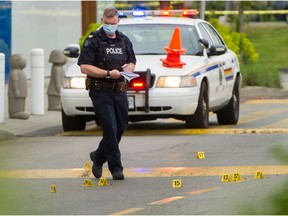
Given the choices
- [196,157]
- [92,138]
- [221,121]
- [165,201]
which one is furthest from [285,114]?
[165,201]

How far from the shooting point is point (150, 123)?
17.0m

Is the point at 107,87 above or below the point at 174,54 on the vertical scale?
above

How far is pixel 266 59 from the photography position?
33.7 metres

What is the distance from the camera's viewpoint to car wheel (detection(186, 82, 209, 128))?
14570mm

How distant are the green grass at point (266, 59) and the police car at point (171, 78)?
3.46 ft

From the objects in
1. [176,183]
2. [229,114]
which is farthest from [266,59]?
[176,183]

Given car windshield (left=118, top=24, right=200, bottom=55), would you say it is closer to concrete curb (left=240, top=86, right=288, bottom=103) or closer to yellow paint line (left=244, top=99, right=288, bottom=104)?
yellow paint line (left=244, top=99, right=288, bottom=104)

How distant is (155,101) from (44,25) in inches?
493

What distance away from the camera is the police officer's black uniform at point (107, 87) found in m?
9.91

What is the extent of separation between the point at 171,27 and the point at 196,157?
13.6ft

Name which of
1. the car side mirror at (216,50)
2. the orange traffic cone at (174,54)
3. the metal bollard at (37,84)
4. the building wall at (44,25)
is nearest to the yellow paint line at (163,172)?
the orange traffic cone at (174,54)

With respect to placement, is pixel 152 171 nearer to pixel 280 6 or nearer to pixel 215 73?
pixel 215 73

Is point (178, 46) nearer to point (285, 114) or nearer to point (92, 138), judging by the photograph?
point (92, 138)

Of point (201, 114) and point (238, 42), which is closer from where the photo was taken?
point (201, 114)
